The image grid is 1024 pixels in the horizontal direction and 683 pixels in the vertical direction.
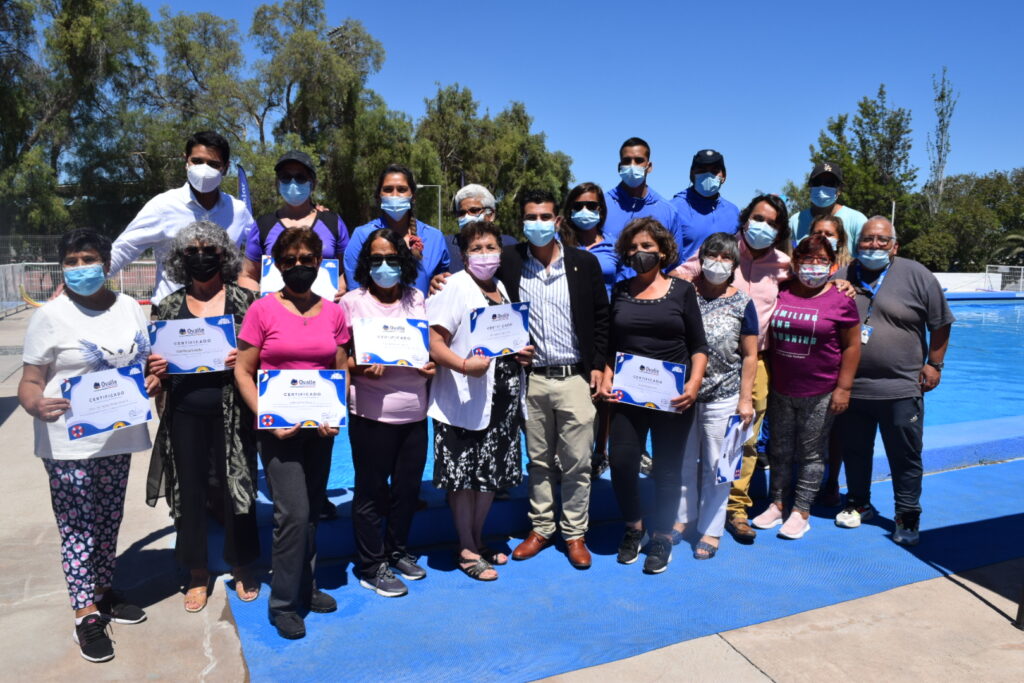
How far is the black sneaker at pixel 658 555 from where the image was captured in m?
4.34

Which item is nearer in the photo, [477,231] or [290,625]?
[290,625]

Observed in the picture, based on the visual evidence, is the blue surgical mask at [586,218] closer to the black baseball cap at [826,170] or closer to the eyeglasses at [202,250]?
the black baseball cap at [826,170]

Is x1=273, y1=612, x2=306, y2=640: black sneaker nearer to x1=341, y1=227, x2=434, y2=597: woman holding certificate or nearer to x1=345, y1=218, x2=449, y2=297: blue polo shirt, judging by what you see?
x1=341, y1=227, x2=434, y2=597: woman holding certificate

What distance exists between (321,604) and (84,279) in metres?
1.98

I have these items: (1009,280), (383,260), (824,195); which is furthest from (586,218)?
(1009,280)

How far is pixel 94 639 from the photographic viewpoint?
334 cm

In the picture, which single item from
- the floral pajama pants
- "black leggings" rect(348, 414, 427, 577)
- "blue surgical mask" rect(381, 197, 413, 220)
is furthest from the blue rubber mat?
"blue surgical mask" rect(381, 197, 413, 220)

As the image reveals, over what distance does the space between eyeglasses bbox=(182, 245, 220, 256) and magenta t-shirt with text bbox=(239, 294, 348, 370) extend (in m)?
0.37

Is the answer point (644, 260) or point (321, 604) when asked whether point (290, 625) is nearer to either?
point (321, 604)

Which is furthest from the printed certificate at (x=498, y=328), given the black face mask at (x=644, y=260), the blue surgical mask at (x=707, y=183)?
the blue surgical mask at (x=707, y=183)

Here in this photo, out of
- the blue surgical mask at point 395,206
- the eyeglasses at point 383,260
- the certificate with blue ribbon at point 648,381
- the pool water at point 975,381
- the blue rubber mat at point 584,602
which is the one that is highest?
the blue surgical mask at point 395,206

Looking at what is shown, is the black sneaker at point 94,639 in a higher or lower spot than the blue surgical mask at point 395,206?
lower

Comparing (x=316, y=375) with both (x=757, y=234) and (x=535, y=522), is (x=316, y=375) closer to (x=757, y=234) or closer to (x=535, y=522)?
(x=535, y=522)

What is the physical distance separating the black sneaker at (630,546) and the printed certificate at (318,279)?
7.68 feet
